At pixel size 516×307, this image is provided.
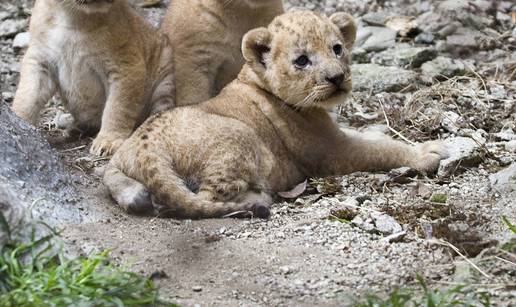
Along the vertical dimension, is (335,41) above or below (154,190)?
above

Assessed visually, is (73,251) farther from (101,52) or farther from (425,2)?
(425,2)

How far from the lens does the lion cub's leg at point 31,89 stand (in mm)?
9234

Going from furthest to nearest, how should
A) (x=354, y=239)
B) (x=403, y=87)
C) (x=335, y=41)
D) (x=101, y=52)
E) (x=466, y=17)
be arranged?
(x=466, y=17) < (x=403, y=87) < (x=101, y=52) < (x=335, y=41) < (x=354, y=239)

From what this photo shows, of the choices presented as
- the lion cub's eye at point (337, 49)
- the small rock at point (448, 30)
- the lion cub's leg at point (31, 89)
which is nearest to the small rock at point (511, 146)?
the lion cub's eye at point (337, 49)

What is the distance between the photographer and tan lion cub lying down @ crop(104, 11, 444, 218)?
24.4ft

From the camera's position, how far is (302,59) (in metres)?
8.19

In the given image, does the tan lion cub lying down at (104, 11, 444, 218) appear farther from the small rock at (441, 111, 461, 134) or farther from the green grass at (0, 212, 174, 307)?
the green grass at (0, 212, 174, 307)

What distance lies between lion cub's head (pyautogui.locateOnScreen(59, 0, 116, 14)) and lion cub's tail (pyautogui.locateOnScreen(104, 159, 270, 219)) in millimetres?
2018

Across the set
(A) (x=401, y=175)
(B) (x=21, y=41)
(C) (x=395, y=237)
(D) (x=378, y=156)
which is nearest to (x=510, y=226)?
(C) (x=395, y=237)

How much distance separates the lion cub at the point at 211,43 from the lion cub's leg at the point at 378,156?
191 cm

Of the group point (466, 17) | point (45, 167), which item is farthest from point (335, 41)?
point (466, 17)

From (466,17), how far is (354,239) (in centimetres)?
649

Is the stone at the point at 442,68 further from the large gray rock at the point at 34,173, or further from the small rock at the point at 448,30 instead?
the large gray rock at the point at 34,173

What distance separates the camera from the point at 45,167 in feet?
23.8
